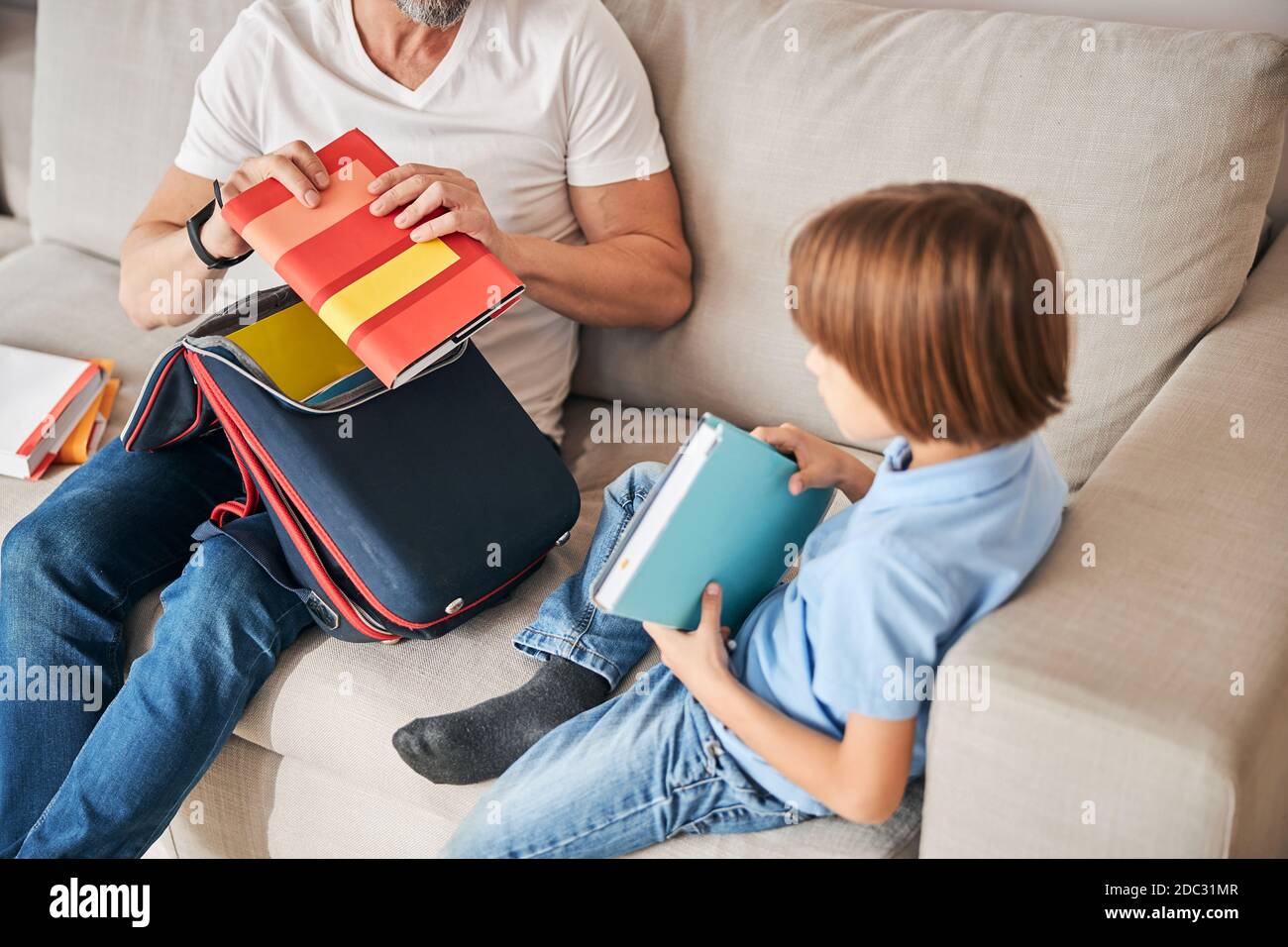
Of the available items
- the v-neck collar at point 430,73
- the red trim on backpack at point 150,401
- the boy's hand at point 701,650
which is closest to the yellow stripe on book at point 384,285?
the red trim on backpack at point 150,401

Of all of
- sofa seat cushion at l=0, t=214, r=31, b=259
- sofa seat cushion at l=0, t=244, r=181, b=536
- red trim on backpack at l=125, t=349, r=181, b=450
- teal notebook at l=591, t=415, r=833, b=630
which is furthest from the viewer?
sofa seat cushion at l=0, t=214, r=31, b=259

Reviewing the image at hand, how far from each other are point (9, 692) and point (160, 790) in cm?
22

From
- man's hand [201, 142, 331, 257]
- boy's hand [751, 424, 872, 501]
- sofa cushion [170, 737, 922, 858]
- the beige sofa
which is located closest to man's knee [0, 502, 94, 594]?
the beige sofa

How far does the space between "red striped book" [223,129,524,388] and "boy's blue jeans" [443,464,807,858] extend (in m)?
0.39

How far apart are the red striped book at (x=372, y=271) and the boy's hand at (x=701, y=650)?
365 mm

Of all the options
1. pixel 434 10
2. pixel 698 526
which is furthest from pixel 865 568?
pixel 434 10

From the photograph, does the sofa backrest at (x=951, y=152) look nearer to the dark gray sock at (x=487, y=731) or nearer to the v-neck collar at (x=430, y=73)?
the v-neck collar at (x=430, y=73)

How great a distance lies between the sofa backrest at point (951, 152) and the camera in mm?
1277

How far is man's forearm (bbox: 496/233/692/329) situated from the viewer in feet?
4.55

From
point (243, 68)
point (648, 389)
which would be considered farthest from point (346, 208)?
point (648, 389)

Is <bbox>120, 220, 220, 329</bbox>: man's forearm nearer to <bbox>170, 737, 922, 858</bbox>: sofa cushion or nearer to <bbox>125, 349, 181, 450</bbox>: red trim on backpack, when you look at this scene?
<bbox>125, 349, 181, 450</bbox>: red trim on backpack

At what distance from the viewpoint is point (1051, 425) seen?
135 cm

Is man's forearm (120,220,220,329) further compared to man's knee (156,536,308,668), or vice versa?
man's forearm (120,220,220,329)

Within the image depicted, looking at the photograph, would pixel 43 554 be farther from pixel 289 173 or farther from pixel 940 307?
pixel 940 307
